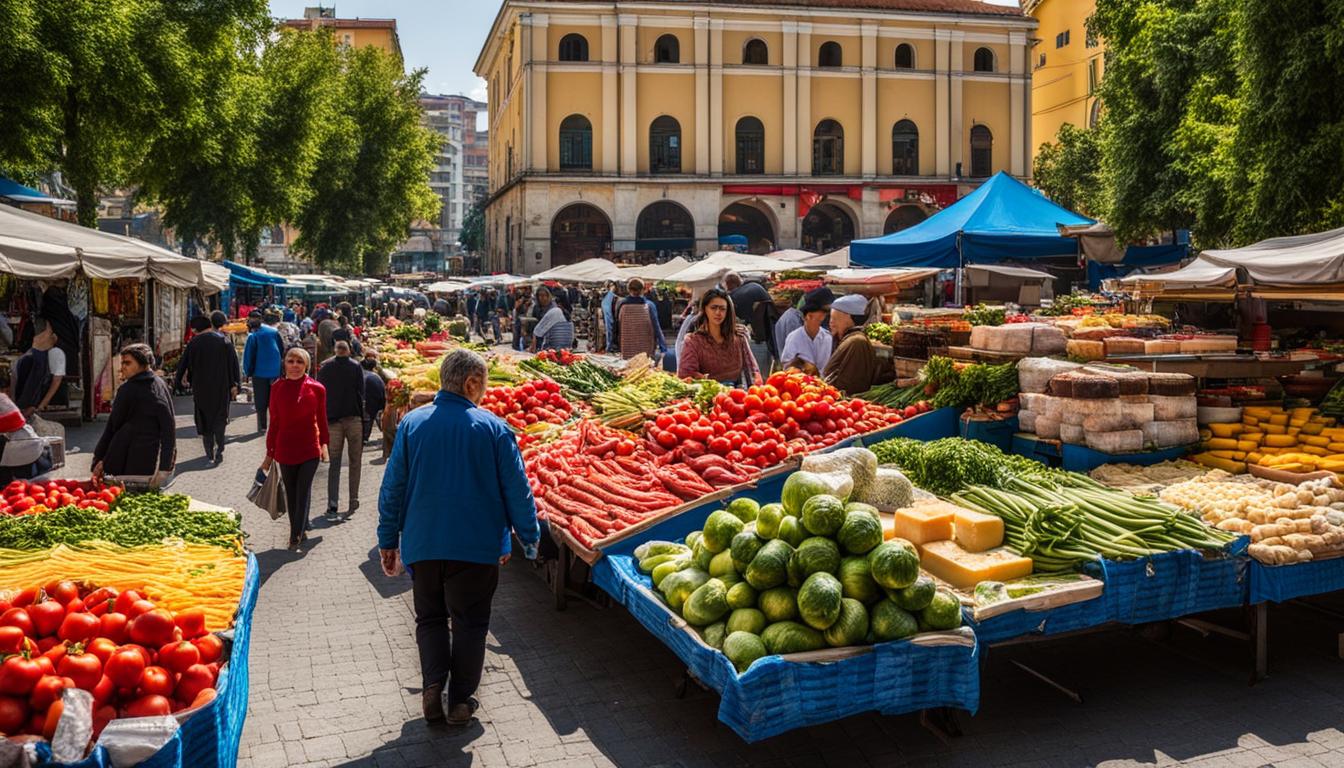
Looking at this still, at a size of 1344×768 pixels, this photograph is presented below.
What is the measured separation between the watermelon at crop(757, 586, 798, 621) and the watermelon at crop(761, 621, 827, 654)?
5cm

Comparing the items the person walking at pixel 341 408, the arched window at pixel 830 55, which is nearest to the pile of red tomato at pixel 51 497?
the person walking at pixel 341 408

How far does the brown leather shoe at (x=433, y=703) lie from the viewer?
500 centimetres

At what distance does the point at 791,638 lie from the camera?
4465mm

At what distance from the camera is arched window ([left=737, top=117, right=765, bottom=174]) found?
4522 cm

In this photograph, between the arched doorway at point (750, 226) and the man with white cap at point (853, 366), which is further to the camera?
the arched doorway at point (750, 226)

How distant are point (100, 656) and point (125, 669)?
17 cm

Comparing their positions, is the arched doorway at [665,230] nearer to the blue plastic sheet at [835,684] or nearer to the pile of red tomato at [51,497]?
the pile of red tomato at [51,497]

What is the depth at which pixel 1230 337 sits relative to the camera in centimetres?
905

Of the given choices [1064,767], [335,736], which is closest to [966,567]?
[1064,767]

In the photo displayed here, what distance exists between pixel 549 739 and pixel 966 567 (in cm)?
222

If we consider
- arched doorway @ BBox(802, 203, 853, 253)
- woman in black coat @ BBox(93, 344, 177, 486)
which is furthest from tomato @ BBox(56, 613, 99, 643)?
arched doorway @ BBox(802, 203, 853, 253)

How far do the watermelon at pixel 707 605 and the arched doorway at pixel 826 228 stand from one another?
4266 centimetres

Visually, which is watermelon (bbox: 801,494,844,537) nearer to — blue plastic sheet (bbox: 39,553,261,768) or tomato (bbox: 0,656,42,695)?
blue plastic sheet (bbox: 39,553,261,768)

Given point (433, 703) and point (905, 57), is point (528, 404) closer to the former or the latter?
point (433, 703)
